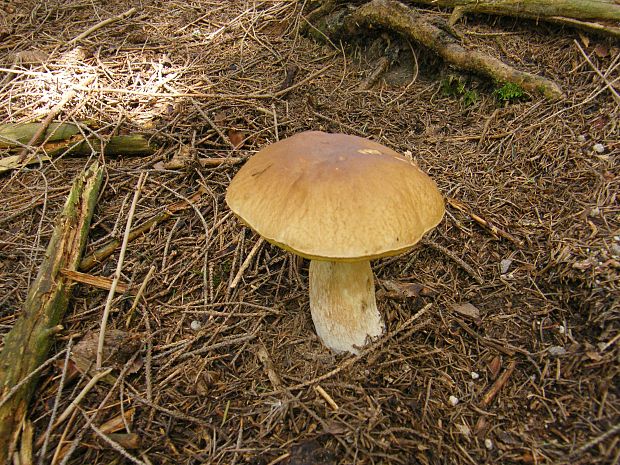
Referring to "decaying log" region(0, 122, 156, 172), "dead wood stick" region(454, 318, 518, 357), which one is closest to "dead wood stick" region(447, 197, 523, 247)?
"dead wood stick" region(454, 318, 518, 357)

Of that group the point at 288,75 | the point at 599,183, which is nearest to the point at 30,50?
the point at 288,75

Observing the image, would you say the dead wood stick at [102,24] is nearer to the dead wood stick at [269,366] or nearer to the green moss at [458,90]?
the green moss at [458,90]

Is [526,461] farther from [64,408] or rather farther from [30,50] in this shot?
[30,50]

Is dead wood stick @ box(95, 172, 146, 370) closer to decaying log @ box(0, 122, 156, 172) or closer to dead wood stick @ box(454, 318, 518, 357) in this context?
decaying log @ box(0, 122, 156, 172)

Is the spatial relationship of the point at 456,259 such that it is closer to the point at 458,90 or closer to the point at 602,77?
the point at 458,90

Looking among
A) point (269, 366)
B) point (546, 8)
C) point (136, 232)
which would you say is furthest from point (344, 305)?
point (546, 8)

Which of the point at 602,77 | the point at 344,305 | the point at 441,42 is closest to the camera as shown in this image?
the point at 344,305
